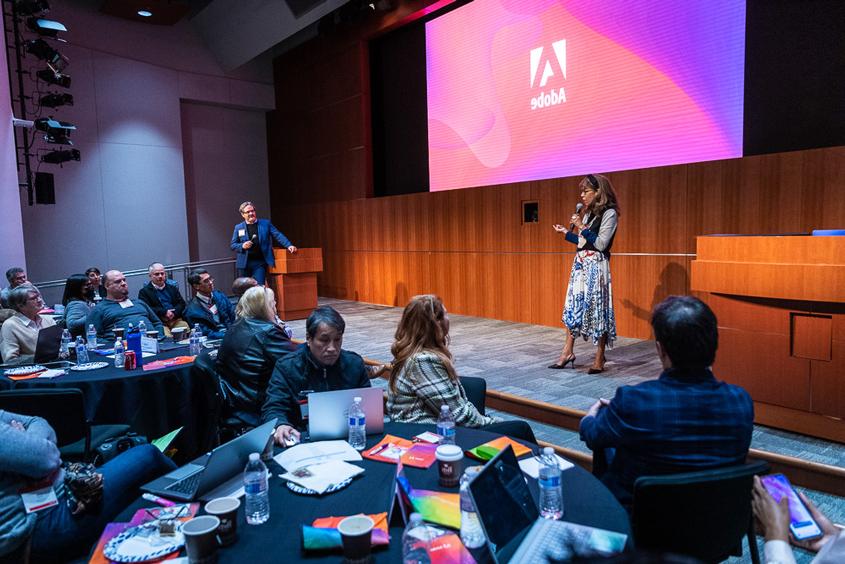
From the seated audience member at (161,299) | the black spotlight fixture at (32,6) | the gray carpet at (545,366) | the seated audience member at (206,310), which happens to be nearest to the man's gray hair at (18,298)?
the seated audience member at (206,310)

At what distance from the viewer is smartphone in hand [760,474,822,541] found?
1467 millimetres

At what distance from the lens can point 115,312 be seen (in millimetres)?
4512

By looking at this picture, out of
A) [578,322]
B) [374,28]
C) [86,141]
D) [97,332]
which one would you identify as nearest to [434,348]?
[578,322]

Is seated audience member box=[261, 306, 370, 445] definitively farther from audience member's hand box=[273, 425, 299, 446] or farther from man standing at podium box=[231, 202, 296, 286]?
man standing at podium box=[231, 202, 296, 286]

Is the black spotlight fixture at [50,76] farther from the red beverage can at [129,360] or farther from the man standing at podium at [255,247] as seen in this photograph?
the red beverage can at [129,360]

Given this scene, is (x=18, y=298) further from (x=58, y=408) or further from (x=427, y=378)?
(x=427, y=378)

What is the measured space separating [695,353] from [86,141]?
36.8ft

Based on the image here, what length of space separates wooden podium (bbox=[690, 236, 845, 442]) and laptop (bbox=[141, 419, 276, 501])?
3.07 metres

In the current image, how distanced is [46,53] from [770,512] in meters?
8.88

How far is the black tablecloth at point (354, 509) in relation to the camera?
1.37 meters

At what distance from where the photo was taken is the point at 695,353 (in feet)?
5.55

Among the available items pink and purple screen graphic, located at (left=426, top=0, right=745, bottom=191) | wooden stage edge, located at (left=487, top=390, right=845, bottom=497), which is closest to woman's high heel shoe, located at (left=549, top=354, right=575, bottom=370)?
wooden stage edge, located at (left=487, top=390, right=845, bottom=497)

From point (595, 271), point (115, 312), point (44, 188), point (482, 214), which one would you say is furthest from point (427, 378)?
point (44, 188)

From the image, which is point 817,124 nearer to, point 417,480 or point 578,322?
point 578,322
